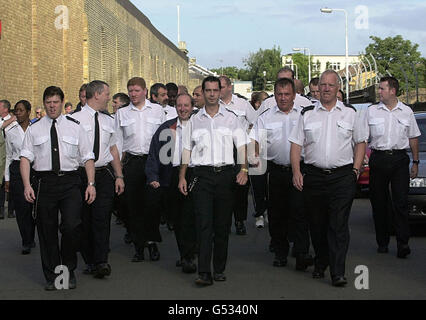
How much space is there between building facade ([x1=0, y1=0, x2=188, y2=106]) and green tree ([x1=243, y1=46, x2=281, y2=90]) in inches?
4401

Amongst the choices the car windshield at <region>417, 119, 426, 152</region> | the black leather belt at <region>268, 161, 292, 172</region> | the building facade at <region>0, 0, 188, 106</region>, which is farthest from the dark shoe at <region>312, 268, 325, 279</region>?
the building facade at <region>0, 0, 188, 106</region>

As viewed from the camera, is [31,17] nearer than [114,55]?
Yes

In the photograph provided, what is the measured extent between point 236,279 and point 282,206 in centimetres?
135

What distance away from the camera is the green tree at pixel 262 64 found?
528ft

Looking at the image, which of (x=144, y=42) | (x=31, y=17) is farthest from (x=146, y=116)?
(x=144, y=42)

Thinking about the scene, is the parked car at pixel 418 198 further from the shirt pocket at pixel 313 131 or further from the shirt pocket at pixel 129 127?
the shirt pocket at pixel 129 127

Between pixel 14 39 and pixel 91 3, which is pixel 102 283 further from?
pixel 91 3

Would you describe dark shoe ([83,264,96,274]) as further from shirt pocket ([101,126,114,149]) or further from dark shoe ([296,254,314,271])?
dark shoe ([296,254,314,271])

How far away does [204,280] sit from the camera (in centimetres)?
797

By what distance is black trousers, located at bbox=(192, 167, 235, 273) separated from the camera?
828 cm

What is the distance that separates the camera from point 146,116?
10.1 metres
